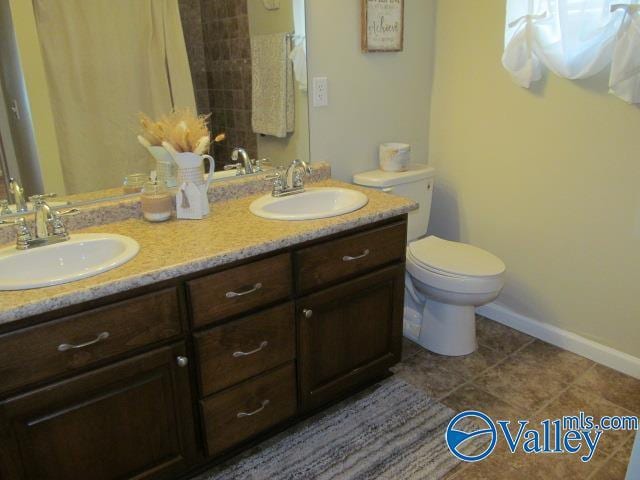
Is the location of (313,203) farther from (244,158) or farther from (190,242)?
(190,242)

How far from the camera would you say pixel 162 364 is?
1.40m

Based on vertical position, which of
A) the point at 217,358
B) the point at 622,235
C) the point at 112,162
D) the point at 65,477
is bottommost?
the point at 65,477

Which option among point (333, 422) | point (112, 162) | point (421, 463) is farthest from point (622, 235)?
point (112, 162)

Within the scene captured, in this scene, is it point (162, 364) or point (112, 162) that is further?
point (112, 162)

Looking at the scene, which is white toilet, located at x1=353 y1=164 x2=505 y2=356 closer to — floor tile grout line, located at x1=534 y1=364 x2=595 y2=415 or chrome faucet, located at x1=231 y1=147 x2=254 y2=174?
floor tile grout line, located at x1=534 y1=364 x2=595 y2=415

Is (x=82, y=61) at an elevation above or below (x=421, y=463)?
above

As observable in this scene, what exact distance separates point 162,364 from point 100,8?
1.15m

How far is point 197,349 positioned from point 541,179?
1.70 metres

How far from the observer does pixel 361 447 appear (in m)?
1.80

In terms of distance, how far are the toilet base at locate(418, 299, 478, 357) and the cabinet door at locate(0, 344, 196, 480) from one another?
4.11 feet

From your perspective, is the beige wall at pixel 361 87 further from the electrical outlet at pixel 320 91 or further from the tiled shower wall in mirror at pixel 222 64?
the tiled shower wall in mirror at pixel 222 64

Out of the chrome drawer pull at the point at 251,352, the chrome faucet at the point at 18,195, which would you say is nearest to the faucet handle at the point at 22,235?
the chrome faucet at the point at 18,195

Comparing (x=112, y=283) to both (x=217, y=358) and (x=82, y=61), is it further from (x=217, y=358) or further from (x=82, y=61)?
(x=82, y=61)

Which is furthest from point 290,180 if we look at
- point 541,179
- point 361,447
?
point 541,179
